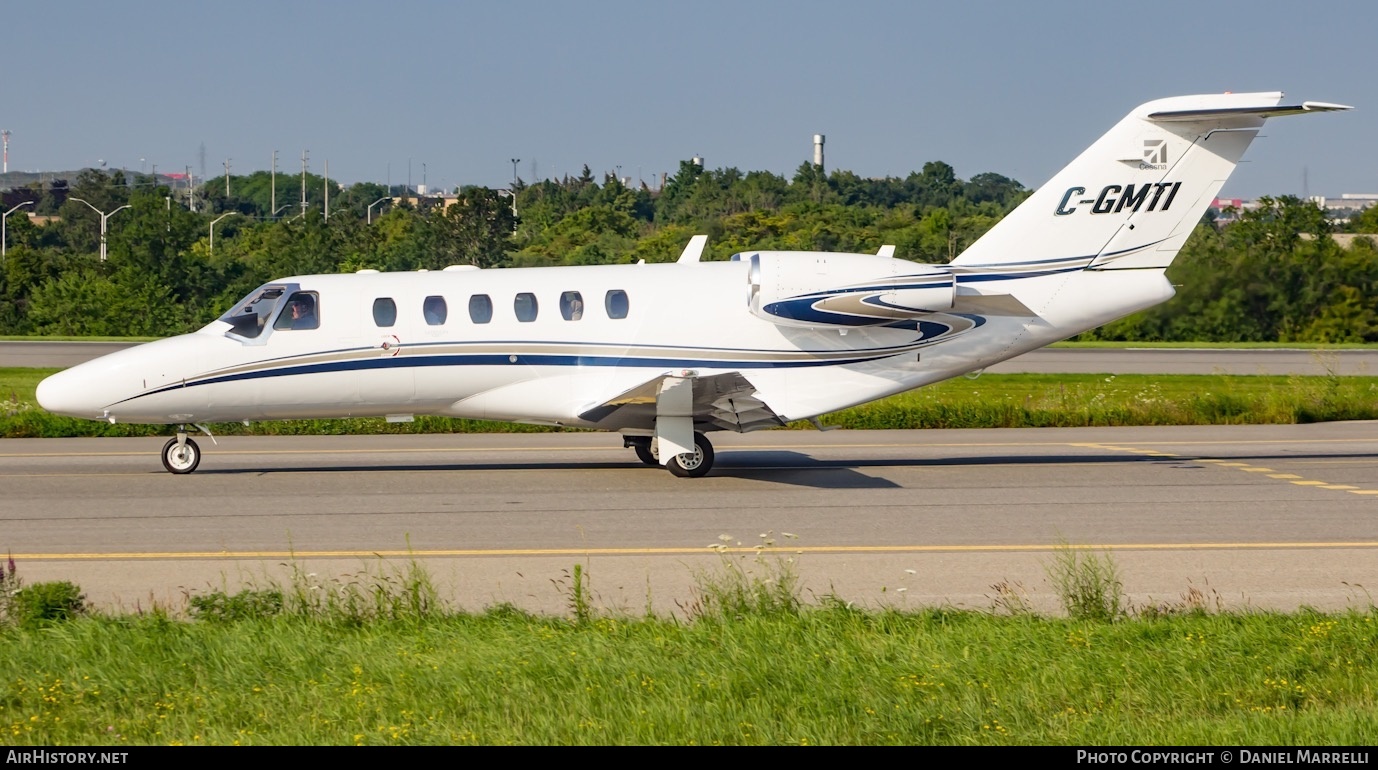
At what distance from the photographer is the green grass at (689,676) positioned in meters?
6.91

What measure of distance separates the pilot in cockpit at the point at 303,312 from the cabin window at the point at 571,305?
9.68ft

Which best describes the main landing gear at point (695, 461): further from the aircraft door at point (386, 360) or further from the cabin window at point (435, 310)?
the aircraft door at point (386, 360)

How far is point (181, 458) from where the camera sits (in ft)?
58.0

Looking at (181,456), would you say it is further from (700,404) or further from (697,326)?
(697,326)

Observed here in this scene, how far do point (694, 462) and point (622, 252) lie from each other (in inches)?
1579

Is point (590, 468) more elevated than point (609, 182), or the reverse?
point (609, 182)

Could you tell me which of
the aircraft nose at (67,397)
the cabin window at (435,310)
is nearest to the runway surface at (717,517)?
the aircraft nose at (67,397)

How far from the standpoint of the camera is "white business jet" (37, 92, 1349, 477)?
17109 millimetres

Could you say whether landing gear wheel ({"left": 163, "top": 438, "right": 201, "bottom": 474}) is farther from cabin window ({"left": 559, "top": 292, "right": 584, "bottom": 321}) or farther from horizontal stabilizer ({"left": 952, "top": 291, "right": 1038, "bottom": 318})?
horizontal stabilizer ({"left": 952, "top": 291, "right": 1038, "bottom": 318})

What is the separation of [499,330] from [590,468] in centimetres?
230

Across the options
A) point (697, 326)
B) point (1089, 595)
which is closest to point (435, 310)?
point (697, 326)
